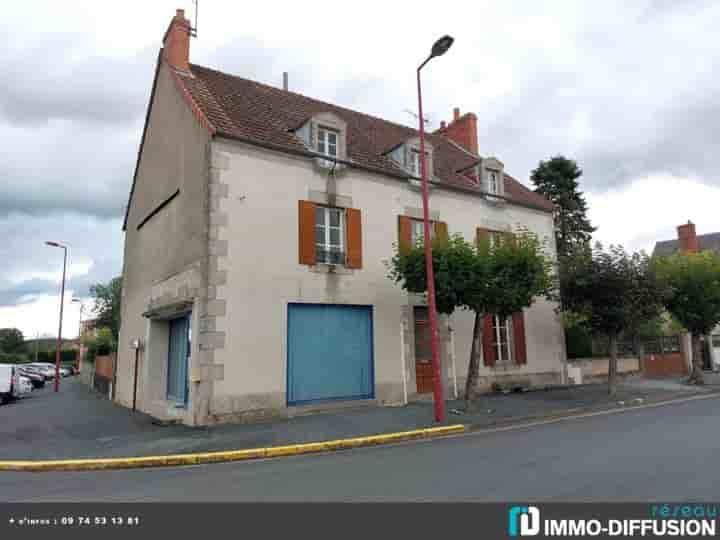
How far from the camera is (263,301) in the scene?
37.7 feet

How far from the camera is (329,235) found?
42.6 feet

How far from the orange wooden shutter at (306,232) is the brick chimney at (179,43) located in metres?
5.94

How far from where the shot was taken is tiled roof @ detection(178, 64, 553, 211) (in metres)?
12.5

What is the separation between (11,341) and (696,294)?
226 feet

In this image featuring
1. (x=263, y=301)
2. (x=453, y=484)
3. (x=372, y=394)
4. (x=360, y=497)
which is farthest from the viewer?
(x=372, y=394)

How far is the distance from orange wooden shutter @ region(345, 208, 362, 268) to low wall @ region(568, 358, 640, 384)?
31.8ft

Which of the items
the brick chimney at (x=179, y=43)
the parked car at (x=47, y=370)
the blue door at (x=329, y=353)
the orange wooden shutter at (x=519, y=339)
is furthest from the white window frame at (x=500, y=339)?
the parked car at (x=47, y=370)

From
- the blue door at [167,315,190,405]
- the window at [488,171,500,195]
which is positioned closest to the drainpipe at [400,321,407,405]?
the blue door at [167,315,190,405]

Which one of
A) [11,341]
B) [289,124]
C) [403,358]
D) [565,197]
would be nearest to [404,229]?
[403,358]

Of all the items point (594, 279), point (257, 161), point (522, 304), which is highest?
point (257, 161)

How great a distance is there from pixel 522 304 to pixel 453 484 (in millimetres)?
7111

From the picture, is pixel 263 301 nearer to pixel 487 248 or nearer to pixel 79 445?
pixel 79 445
